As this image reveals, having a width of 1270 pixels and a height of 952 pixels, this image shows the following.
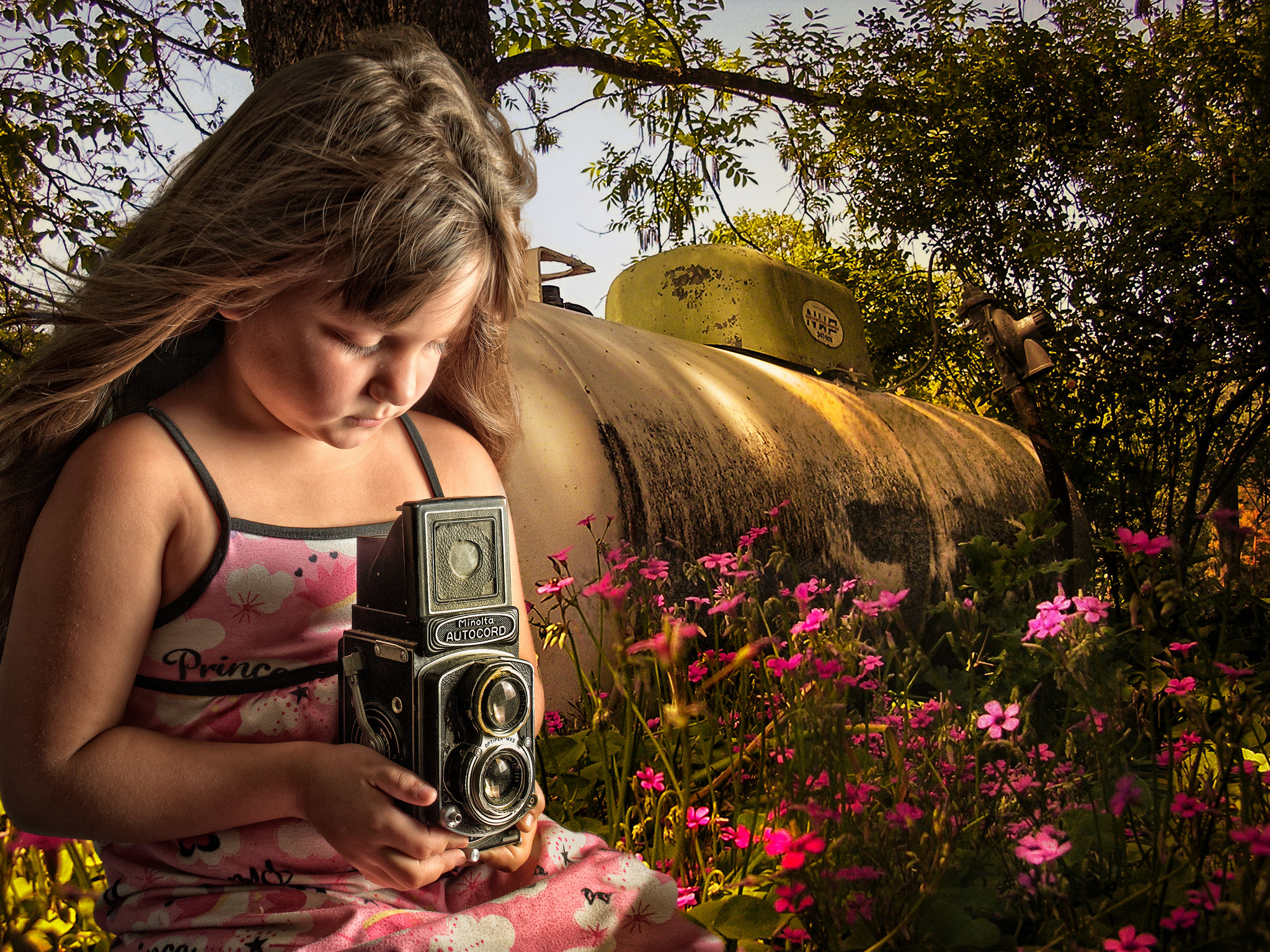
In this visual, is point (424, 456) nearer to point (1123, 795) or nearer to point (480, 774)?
point (480, 774)

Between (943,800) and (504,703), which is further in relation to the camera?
(943,800)

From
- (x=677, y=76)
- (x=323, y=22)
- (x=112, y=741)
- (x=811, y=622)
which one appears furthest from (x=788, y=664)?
(x=677, y=76)

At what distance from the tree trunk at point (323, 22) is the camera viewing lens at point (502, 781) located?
6.05 ft

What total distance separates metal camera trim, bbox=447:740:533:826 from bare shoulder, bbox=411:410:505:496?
0.41 m

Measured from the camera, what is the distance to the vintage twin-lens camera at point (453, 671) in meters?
0.77

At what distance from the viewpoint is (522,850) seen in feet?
3.07

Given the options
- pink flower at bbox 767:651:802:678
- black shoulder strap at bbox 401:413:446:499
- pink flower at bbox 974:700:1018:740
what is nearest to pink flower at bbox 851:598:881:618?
pink flower at bbox 767:651:802:678

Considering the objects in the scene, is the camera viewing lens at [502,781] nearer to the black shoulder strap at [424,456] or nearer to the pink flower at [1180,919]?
the black shoulder strap at [424,456]

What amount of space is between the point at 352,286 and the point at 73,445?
352 millimetres

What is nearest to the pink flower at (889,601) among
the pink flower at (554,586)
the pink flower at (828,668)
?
the pink flower at (828,668)

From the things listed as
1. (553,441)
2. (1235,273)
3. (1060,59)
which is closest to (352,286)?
(553,441)

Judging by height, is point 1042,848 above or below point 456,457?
below

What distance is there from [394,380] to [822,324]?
12.1 feet

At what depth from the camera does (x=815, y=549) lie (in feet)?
9.31
